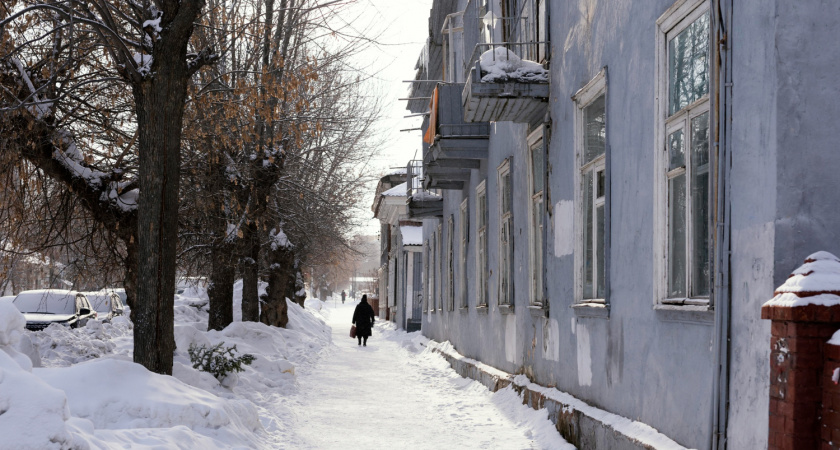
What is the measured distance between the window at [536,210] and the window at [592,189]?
6.08ft

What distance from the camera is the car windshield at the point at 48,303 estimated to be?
22.8 m

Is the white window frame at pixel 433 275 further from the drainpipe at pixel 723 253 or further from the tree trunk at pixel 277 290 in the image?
the drainpipe at pixel 723 253

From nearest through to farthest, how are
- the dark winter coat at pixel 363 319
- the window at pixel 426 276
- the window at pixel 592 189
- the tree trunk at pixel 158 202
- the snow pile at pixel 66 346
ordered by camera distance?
the window at pixel 592 189, the tree trunk at pixel 158 202, the snow pile at pixel 66 346, the window at pixel 426 276, the dark winter coat at pixel 363 319

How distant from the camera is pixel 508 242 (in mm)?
12664

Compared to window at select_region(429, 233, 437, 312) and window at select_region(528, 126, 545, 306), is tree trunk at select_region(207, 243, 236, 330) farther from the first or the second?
window at select_region(528, 126, 545, 306)

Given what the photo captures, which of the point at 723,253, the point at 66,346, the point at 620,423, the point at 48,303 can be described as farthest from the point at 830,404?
the point at 48,303

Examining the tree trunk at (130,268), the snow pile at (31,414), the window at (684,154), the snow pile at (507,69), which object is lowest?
the snow pile at (31,414)

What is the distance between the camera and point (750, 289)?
4.62 metres

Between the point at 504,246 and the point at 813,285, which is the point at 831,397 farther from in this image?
the point at 504,246

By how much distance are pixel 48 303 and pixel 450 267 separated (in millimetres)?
11604

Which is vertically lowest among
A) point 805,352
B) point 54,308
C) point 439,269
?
point 54,308

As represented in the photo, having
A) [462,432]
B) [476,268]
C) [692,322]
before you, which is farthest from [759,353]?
[476,268]

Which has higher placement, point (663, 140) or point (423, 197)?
point (423, 197)

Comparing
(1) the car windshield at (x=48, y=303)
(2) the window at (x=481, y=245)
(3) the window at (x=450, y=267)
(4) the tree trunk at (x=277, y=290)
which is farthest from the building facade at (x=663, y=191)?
(1) the car windshield at (x=48, y=303)
